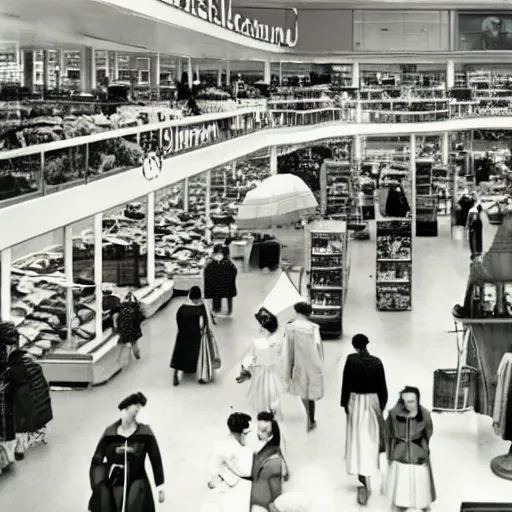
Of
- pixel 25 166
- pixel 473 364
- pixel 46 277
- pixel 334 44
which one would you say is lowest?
pixel 473 364

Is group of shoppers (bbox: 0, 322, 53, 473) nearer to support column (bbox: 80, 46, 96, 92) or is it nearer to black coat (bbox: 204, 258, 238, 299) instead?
black coat (bbox: 204, 258, 238, 299)

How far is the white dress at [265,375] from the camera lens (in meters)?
8.67

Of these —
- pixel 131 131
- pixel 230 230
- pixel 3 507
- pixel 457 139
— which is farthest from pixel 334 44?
pixel 3 507

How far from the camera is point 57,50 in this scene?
600 inches

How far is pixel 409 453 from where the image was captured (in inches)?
270

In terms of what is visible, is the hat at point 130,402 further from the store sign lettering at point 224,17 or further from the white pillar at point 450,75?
the white pillar at point 450,75

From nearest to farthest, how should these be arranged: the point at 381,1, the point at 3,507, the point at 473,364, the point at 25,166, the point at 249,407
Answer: the point at 3,507
the point at 25,166
the point at 473,364
the point at 249,407
the point at 381,1

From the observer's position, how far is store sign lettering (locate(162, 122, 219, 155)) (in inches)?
489

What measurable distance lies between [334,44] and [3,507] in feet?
76.0

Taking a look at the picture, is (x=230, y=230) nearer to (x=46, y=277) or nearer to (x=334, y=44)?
(x=46, y=277)

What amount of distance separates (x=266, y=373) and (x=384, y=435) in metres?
1.72

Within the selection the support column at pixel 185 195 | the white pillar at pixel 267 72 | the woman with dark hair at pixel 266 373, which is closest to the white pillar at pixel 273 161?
the white pillar at pixel 267 72

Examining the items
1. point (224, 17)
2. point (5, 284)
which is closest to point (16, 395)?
point (5, 284)

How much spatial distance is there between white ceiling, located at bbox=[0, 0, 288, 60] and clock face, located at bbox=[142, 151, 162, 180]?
1.54 meters
